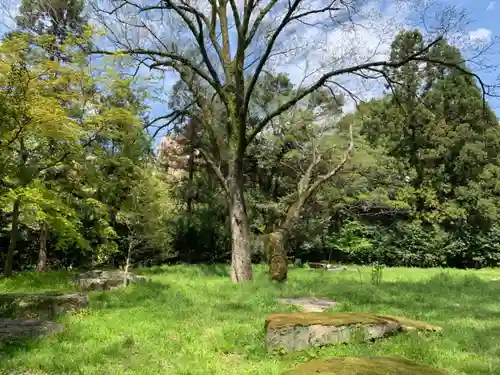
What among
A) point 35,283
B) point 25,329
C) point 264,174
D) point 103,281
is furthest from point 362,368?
point 264,174

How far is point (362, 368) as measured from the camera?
3949 mm

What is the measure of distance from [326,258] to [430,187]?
826cm

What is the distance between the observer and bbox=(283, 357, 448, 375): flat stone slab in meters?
3.84

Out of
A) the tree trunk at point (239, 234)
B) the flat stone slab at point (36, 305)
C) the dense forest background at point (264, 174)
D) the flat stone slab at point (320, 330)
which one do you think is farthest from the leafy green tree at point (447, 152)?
the flat stone slab at point (320, 330)

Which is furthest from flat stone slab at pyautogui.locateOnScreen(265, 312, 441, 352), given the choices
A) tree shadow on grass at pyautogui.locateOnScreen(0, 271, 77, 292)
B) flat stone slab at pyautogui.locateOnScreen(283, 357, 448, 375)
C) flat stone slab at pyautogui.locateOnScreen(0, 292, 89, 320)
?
tree shadow on grass at pyautogui.locateOnScreen(0, 271, 77, 292)

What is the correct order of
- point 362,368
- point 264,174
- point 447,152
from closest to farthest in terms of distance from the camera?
point 362,368 < point 264,174 < point 447,152

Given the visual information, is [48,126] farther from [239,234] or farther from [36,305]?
[239,234]

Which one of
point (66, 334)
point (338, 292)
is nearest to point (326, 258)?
point (338, 292)

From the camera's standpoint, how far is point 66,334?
21.7ft

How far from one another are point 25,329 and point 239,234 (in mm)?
7920

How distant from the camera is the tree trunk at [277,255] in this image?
13922 millimetres

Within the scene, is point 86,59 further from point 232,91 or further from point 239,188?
point 239,188

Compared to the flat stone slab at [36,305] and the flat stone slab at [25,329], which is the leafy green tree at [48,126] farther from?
the flat stone slab at [25,329]

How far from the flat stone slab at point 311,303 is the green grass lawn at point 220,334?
Answer: 0.27 meters
